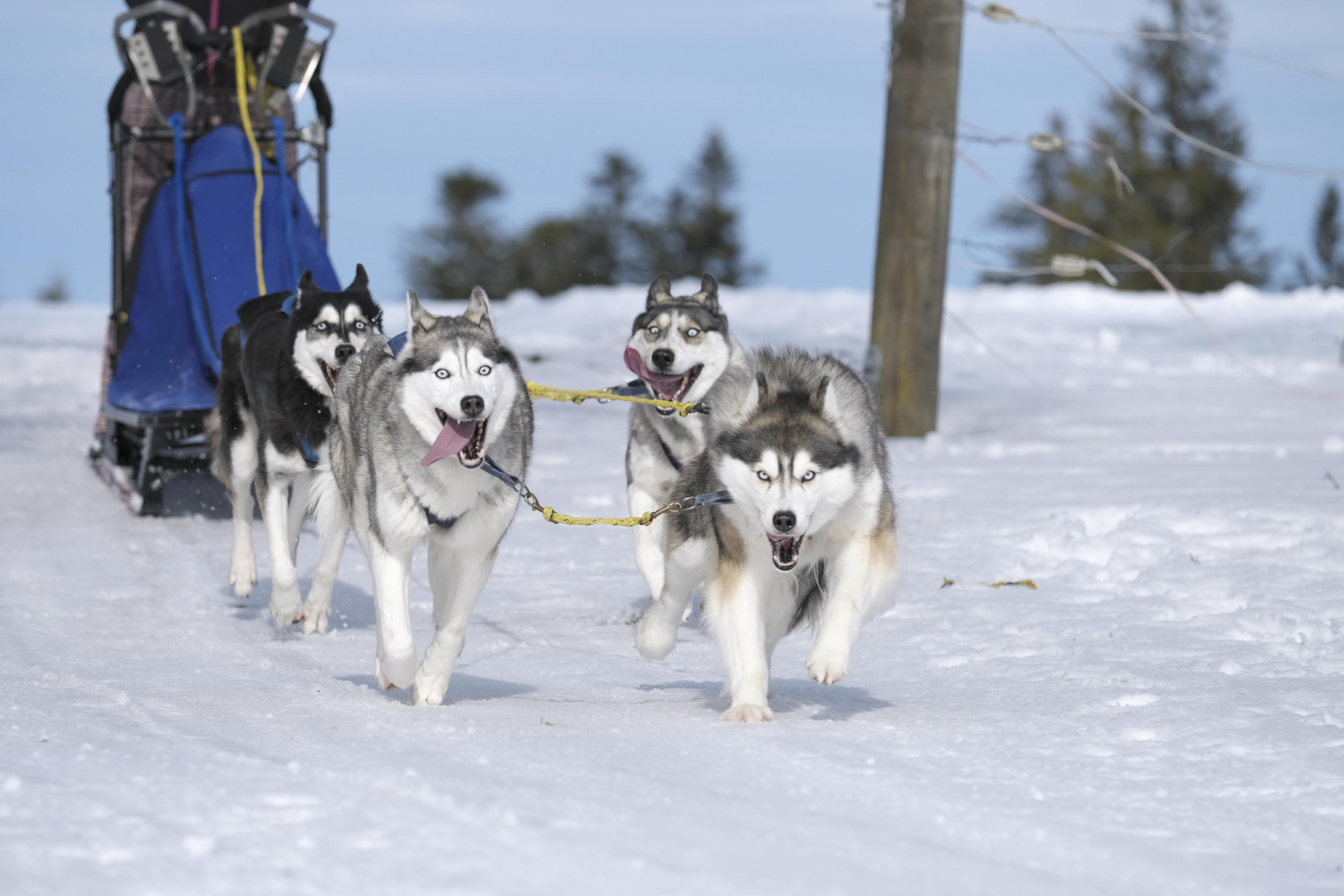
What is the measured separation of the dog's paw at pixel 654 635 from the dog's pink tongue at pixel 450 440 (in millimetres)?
676

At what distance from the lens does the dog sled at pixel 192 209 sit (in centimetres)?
662

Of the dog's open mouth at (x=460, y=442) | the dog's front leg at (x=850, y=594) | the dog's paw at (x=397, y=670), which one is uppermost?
the dog's open mouth at (x=460, y=442)

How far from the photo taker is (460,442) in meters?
3.44

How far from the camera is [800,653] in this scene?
4418 millimetres

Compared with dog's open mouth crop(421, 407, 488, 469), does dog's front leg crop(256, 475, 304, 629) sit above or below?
below

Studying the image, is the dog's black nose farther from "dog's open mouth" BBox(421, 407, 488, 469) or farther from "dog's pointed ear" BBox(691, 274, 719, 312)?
"dog's pointed ear" BBox(691, 274, 719, 312)

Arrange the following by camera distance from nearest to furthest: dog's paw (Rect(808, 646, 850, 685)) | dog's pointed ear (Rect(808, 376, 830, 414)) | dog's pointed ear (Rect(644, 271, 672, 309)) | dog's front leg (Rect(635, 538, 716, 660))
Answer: dog's paw (Rect(808, 646, 850, 685)) → dog's pointed ear (Rect(808, 376, 830, 414)) → dog's front leg (Rect(635, 538, 716, 660)) → dog's pointed ear (Rect(644, 271, 672, 309))

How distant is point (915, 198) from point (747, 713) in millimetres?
5711

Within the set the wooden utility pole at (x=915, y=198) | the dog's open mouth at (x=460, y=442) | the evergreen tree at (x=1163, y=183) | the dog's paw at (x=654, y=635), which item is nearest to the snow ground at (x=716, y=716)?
the dog's paw at (x=654, y=635)

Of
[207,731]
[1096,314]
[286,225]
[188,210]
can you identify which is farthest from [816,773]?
[1096,314]

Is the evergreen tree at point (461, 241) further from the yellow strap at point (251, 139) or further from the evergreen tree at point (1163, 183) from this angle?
the yellow strap at point (251, 139)

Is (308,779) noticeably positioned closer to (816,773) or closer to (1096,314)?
(816,773)

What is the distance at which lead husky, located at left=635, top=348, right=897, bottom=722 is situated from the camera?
3.18 metres

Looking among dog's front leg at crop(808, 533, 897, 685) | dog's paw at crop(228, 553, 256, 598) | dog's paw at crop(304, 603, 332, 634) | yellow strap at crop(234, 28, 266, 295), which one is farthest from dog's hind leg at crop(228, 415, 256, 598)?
dog's front leg at crop(808, 533, 897, 685)
